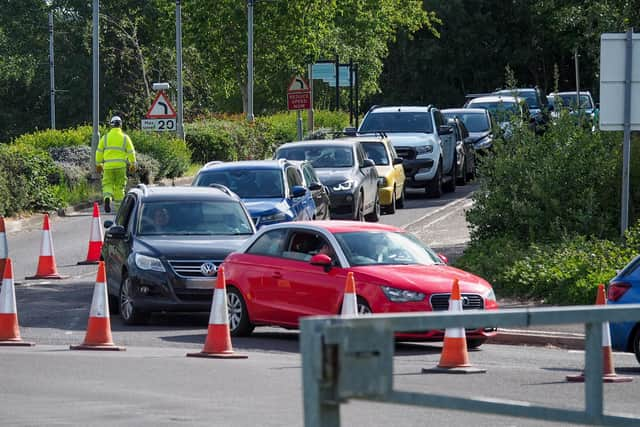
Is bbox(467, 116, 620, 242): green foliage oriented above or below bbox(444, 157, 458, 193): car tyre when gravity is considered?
above

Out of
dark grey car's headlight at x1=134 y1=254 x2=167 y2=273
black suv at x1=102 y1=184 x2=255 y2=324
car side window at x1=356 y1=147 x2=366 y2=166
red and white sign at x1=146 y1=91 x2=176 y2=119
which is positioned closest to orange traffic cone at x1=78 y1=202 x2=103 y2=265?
black suv at x1=102 y1=184 x2=255 y2=324

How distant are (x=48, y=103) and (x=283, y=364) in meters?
77.3

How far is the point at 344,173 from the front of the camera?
2722 cm

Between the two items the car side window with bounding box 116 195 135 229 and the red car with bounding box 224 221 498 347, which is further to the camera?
the car side window with bounding box 116 195 135 229

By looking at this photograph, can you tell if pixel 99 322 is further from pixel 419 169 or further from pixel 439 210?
pixel 419 169

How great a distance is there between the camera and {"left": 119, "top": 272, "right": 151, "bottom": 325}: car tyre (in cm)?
1577

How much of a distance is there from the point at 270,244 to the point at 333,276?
45.3 inches

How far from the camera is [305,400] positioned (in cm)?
372

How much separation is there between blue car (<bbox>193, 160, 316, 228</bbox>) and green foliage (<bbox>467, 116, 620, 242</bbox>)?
2633 mm

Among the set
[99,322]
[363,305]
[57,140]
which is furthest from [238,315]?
[57,140]

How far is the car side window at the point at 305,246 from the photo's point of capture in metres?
14.6

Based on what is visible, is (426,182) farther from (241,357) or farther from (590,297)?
(241,357)

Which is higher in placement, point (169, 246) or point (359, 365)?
point (359, 365)

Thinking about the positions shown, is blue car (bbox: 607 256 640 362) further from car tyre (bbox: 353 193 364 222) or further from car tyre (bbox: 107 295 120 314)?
car tyre (bbox: 353 193 364 222)
